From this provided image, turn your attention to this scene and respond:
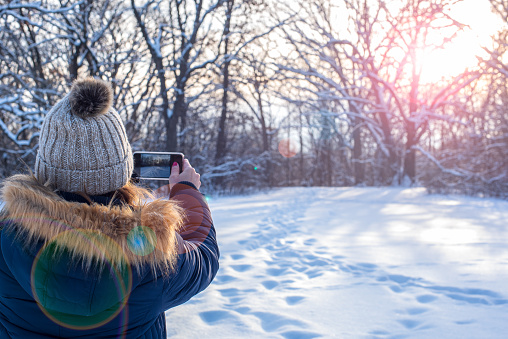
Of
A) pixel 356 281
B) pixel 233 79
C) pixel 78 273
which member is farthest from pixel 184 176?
pixel 233 79

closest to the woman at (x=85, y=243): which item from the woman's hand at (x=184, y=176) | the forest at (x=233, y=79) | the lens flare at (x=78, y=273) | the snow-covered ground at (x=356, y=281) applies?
the lens flare at (x=78, y=273)

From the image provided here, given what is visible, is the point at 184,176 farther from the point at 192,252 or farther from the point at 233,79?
the point at 233,79

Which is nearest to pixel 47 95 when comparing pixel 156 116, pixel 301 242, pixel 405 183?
pixel 156 116

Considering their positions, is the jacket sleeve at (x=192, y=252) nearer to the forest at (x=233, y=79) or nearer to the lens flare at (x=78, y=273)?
the lens flare at (x=78, y=273)

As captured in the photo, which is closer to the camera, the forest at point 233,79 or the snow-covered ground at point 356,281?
the snow-covered ground at point 356,281

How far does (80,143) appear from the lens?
Answer: 102cm

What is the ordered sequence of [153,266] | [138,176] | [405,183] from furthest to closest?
1. [405,183]
2. [138,176]
3. [153,266]

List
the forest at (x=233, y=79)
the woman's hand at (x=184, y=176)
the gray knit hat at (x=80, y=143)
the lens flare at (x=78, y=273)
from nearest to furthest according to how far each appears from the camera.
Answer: the lens flare at (x=78, y=273) < the gray knit hat at (x=80, y=143) < the woman's hand at (x=184, y=176) < the forest at (x=233, y=79)

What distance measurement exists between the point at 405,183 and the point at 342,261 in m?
10.00

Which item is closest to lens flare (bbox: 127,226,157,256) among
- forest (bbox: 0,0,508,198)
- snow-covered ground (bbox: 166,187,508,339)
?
snow-covered ground (bbox: 166,187,508,339)

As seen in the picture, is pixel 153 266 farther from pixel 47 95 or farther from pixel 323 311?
pixel 47 95

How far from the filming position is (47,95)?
33.3ft

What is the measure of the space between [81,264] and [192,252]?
0.34 m

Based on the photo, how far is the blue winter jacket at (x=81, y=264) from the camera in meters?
0.88
